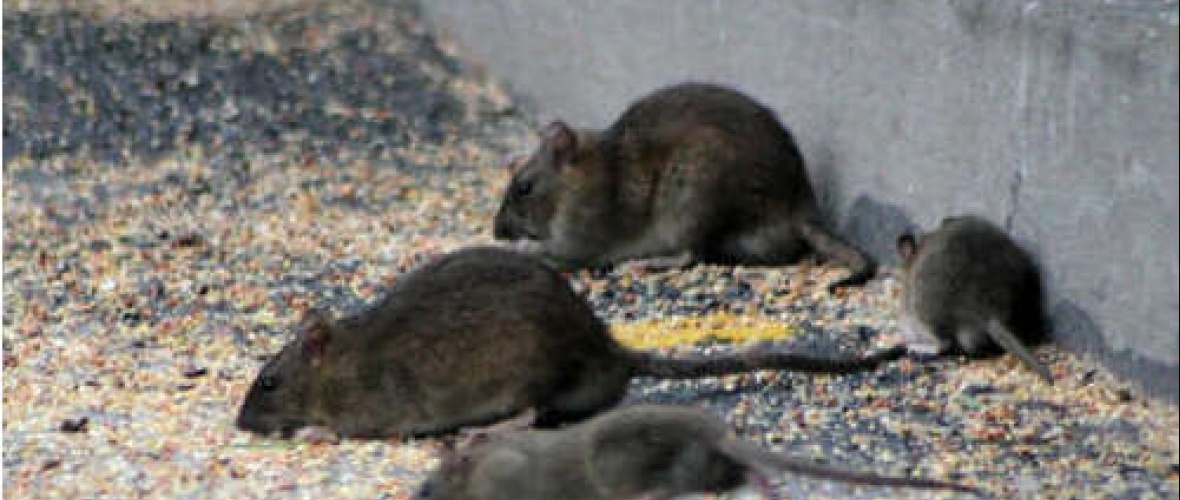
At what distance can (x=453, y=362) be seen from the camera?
6840 millimetres

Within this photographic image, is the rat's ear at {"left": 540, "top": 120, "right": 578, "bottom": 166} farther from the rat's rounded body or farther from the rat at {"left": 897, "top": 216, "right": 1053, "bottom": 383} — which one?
the rat's rounded body

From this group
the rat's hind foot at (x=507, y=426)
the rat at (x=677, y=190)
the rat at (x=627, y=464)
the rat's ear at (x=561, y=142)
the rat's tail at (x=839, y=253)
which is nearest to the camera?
the rat at (x=627, y=464)

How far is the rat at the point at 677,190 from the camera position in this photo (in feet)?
28.5

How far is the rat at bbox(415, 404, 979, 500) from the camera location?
5746 millimetres

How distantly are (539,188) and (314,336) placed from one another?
228 cm

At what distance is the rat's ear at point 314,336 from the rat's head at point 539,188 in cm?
212

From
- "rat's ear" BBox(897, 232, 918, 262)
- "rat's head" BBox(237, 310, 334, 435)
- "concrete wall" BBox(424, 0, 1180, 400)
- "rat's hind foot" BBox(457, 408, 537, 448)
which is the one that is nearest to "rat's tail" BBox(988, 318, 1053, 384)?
"concrete wall" BBox(424, 0, 1180, 400)

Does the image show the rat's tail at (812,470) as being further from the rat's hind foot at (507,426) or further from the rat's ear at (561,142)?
the rat's ear at (561,142)

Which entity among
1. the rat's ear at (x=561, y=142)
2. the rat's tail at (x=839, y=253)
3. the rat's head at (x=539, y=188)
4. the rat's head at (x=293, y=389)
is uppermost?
the rat's ear at (x=561, y=142)

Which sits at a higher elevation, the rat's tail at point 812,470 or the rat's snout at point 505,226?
the rat's snout at point 505,226

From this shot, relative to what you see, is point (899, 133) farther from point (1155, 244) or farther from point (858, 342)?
point (1155, 244)

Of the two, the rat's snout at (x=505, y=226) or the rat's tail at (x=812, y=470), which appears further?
the rat's snout at (x=505, y=226)

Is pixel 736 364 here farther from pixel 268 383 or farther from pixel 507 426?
pixel 268 383

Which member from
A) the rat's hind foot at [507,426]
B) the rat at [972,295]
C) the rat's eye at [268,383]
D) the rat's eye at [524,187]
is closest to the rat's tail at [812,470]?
the rat's hind foot at [507,426]
